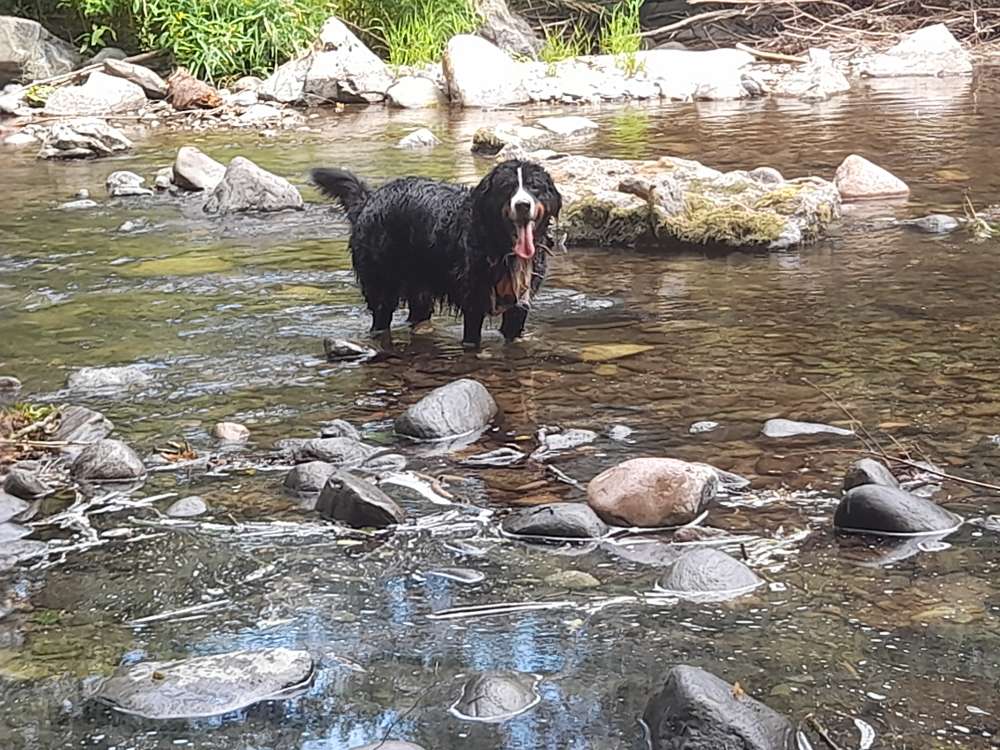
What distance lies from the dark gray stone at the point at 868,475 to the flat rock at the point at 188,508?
177 cm

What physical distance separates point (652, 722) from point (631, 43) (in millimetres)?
14863

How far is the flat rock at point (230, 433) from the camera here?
170 inches

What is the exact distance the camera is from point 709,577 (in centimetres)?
306

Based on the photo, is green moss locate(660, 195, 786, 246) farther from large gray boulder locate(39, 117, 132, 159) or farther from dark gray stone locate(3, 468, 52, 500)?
large gray boulder locate(39, 117, 132, 159)

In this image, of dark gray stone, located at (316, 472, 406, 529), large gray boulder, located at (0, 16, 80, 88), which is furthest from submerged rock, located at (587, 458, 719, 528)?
large gray boulder, located at (0, 16, 80, 88)

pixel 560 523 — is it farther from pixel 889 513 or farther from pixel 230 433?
pixel 230 433

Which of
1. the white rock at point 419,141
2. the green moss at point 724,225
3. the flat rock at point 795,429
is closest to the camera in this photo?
the flat rock at point 795,429

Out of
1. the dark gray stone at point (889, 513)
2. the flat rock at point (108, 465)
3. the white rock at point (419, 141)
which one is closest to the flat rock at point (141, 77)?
the white rock at point (419, 141)

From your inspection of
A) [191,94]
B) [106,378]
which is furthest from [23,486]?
[191,94]

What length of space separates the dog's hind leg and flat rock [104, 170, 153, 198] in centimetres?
475

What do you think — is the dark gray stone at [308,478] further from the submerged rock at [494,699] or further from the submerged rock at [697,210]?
the submerged rock at [697,210]

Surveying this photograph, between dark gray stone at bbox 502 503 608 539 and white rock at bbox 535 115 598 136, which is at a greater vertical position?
white rock at bbox 535 115 598 136

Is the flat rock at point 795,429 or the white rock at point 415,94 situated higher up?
the white rock at point 415,94

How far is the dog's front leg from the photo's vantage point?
557cm
